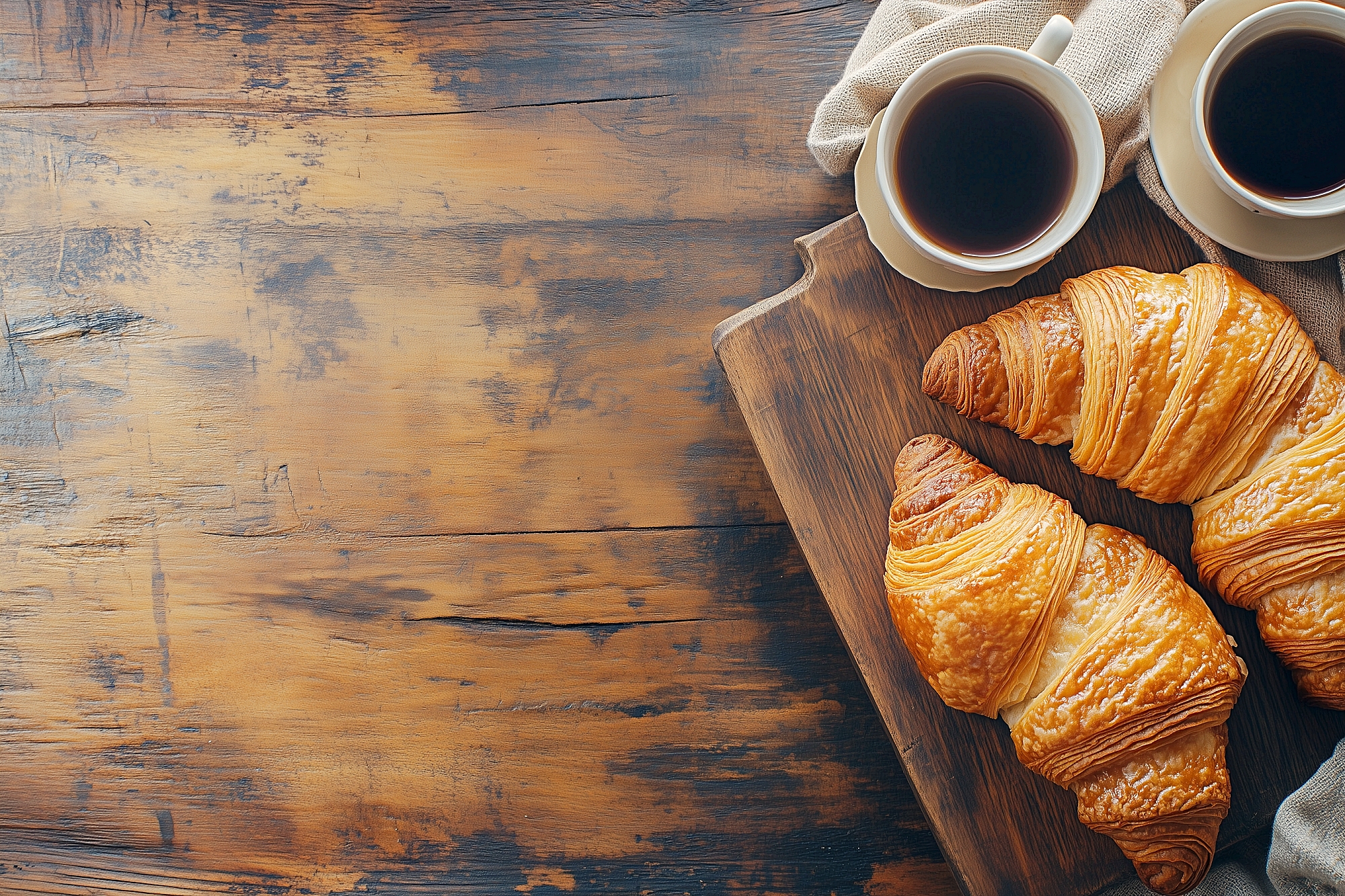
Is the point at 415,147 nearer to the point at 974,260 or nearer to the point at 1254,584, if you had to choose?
the point at 974,260

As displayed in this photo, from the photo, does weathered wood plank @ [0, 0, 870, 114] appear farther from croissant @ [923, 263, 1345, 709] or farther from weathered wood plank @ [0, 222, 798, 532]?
croissant @ [923, 263, 1345, 709]

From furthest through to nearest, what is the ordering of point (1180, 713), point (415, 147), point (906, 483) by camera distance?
point (415, 147) < point (906, 483) < point (1180, 713)

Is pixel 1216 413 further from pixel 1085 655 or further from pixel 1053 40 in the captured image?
pixel 1053 40

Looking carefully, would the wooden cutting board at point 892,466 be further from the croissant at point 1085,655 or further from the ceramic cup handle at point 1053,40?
the ceramic cup handle at point 1053,40

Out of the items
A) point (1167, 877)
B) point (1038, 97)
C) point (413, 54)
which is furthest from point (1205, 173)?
point (413, 54)

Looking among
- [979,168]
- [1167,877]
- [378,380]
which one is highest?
[979,168]

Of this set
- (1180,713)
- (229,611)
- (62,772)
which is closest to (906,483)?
(1180,713)

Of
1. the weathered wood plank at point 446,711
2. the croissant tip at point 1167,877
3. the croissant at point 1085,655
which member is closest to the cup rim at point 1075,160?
the croissant at point 1085,655
